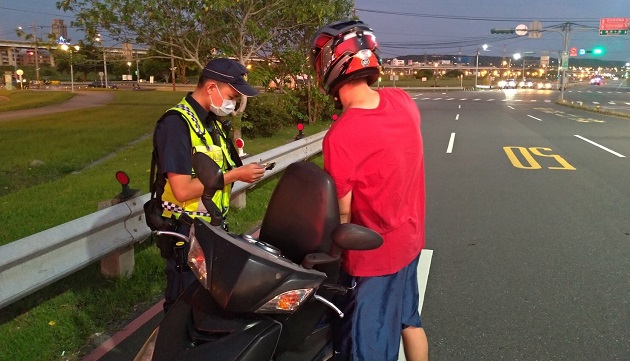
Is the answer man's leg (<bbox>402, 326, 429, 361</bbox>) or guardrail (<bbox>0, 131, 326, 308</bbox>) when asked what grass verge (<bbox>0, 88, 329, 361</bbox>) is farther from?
man's leg (<bbox>402, 326, 429, 361</bbox>)

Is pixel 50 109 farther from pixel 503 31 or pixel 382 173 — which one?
pixel 503 31

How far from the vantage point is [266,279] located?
1.80m

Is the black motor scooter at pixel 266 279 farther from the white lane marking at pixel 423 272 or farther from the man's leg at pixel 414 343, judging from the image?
the white lane marking at pixel 423 272

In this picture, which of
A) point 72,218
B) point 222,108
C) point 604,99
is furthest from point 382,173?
point 604,99

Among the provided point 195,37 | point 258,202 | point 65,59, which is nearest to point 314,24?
point 195,37

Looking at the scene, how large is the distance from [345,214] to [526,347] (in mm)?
2173

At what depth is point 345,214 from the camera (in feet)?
7.42

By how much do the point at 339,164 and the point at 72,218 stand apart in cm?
552

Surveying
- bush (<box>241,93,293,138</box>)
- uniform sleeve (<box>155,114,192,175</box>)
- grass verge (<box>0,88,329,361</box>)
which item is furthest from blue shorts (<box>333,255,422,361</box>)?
bush (<box>241,93,293,138</box>)

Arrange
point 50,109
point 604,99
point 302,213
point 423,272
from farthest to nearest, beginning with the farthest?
1. point 604,99
2. point 50,109
3. point 423,272
4. point 302,213

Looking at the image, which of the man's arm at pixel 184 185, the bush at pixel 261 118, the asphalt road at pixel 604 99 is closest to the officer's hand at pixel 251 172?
the man's arm at pixel 184 185

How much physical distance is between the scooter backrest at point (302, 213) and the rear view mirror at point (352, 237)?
0.15 meters

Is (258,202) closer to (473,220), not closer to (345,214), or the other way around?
(473,220)

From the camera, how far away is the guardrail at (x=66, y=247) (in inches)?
131
